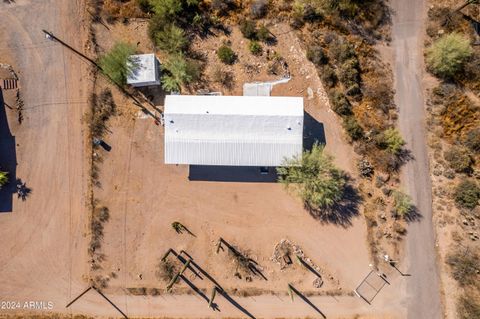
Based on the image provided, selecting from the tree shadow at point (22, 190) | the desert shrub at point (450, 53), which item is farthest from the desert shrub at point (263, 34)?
the tree shadow at point (22, 190)

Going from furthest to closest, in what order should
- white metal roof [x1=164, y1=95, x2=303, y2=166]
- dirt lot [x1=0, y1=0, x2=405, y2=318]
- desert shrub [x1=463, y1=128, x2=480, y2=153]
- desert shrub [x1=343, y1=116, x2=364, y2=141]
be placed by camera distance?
dirt lot [x1=0, y1=0, x2=405, y2=318] → desert shrub [x1=343, y1=116, x2=364, y2=141] → desert shrub [x1=463, y1=128, x2=480, y2=153] → white metal roof [x1=164, y1=95, x2=303, y2=166]

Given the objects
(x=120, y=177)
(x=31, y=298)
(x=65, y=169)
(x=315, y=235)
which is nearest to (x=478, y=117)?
(x=315, y=235)

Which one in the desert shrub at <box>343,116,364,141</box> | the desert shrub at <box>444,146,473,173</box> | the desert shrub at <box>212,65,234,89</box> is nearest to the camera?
the desert shrub at <box>444,146,473,173</box>

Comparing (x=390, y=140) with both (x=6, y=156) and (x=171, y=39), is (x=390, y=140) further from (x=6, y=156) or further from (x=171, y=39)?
(x=6, y=156)

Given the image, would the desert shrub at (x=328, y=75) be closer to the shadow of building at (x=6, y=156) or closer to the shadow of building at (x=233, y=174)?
the shadow of building at (x=233, y=174)

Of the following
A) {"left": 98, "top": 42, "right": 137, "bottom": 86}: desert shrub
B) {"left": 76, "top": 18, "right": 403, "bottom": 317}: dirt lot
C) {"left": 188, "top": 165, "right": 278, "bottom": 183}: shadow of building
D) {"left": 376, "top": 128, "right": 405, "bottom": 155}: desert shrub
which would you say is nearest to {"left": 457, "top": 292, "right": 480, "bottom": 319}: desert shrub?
{"left": 76, "top": 18, "right": 403, "bottom": 317}: dirt lot

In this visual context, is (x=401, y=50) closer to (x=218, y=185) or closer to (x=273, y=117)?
(x=273, y=117)

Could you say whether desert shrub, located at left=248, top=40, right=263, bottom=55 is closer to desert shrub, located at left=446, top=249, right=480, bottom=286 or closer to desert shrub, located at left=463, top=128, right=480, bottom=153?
desert shrub, located at left=463, top=128, right=480, bottom=153

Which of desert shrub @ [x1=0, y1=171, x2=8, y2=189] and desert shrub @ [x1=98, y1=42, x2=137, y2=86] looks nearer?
desert shrub @ [x1=98, y1=42, x2=137, y2=86]
